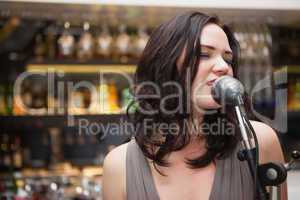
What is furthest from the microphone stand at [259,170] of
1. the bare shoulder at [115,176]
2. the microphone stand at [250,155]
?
the bare shoulder at [115,176]

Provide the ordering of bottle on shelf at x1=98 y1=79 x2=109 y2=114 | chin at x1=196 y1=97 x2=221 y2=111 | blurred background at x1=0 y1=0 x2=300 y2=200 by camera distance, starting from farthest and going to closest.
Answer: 1. bottle on shelf at x1=98 y1=79 x2=109 y2=114
2. blurred background at x1=0 y1=0 x2=300 y2=200
3. chin at x1=196 y1=97 x2=221 y2=111

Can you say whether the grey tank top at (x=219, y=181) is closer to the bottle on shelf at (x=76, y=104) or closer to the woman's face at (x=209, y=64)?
the woman's face at (x=209, y=64)

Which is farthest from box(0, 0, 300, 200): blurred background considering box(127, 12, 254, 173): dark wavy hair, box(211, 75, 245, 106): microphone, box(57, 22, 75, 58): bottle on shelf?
box(211, 75, 245, 106): microphone

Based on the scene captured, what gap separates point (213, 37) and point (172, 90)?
0.19 meters

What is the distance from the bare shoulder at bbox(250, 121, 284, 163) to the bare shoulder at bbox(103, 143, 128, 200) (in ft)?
1.24

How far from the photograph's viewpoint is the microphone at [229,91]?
978 millimetres

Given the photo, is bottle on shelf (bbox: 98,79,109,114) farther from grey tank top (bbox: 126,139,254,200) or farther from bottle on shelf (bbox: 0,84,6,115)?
grey tank top (bbox: 126,139,254,200)

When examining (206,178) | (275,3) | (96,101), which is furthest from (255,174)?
(96,101)

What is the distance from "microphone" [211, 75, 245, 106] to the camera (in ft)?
3.21

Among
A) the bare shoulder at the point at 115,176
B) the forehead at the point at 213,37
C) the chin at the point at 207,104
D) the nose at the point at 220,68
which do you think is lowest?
the bare shoulder at the point at 115,176

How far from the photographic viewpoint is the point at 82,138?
2504 mm

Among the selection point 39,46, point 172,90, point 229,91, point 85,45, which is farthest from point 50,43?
point 229,91

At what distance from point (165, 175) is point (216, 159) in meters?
0.15

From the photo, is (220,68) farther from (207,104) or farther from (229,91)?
(229,91)
